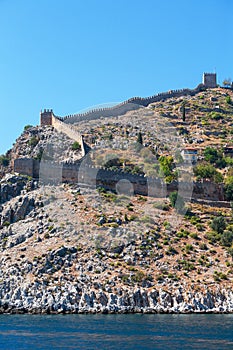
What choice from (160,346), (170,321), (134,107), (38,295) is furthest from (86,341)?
(134,107)

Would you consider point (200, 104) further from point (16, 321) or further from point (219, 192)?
point (16, 321)

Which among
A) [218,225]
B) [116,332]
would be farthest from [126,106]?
[116,332]

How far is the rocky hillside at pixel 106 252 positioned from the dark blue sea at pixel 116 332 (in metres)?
2.43

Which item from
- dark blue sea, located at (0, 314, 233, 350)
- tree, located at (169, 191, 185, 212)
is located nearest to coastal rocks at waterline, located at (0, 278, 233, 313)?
dark blue sea, located at (0, 314, 233, 350)

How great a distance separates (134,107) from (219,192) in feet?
107

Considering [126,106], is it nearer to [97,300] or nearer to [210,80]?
[210,80]

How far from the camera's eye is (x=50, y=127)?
95.6 m

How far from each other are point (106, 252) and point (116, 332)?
17.2 metres

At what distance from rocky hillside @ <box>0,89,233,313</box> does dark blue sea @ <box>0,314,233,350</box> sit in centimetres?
243

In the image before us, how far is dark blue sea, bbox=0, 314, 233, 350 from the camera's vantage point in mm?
42562

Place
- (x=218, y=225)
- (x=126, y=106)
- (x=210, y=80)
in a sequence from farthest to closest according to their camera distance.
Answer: (x=210, y=80) < (x=126, y=106) < (x=218, y=225)

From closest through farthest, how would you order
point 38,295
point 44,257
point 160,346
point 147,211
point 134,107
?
1. point 160,346
2. point 38,295
3. point 44,257
4. point 147,211
5. point 134,107

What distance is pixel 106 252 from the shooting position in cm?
6369

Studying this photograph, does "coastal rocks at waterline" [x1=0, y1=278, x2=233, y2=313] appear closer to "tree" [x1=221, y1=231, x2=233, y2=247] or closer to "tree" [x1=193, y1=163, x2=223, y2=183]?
"tree" [x1=221, y1=231, x2=233, y2=247]
